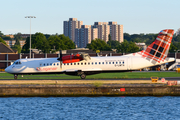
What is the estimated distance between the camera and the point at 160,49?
54.1m

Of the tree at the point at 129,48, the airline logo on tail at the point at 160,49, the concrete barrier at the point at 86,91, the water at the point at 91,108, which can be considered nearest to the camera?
the water at the point at 91,108

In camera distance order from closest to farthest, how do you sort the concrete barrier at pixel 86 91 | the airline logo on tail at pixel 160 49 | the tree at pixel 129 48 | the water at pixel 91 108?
the water at pixel 91 108, the concrete barrier at pixel 86 91, the airline logo on tail at pixel 160 49, the tree at pixel 129 48

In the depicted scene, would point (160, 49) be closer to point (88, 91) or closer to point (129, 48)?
point (88, 91)

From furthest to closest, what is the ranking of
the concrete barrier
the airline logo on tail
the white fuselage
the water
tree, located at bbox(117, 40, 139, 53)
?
tree, located at bbox(117, 40, 139, 53) < the airline logo on tail < the white fuselage < the concrete barrier < the water

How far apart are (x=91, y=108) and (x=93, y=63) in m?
20.0

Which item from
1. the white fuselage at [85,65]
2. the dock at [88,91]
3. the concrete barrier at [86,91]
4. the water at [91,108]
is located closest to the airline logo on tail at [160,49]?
the white fuselage at [85,65]

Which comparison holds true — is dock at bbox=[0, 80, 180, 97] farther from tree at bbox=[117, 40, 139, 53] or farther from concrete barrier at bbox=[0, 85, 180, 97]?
tree at bbox=[117, 40, 139, 53]

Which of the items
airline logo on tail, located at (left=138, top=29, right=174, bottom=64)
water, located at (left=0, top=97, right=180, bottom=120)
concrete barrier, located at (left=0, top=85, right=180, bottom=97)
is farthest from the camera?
airline logo on tail, located at (left=138, top=29, right=174, bottom=64)

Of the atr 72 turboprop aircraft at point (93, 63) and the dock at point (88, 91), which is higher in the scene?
the atr 72 turboprop aircraft at point (93, 63)

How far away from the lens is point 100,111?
32.2 metres

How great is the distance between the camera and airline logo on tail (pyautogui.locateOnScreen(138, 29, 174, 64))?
53.3 meters

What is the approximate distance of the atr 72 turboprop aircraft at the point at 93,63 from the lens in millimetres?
52312

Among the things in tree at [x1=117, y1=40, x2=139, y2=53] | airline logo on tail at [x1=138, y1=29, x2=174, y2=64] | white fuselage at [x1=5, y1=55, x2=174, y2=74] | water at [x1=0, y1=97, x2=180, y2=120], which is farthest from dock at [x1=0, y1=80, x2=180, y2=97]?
tree at [x1=117, y1=40, x2=139, y2=53]

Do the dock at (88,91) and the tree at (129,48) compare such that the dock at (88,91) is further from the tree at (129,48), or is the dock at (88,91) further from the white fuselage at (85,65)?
the tree at (129,48)
